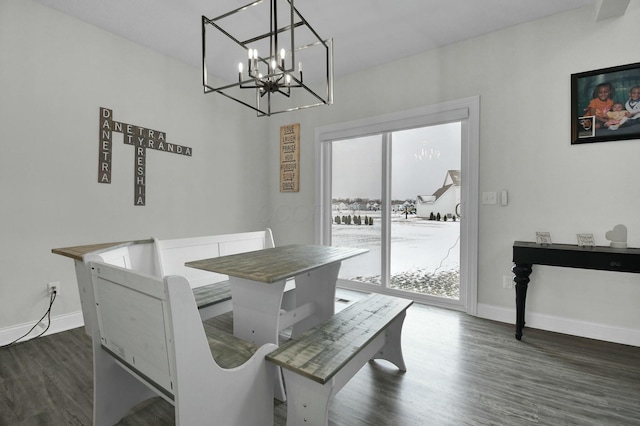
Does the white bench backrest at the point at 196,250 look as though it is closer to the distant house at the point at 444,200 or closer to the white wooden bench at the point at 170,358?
the white wooden bench at the point at 170,358

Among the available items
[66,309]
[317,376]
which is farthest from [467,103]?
[66,309]

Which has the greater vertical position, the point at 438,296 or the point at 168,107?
the point at 168,107

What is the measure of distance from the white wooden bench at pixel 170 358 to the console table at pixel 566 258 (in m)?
2.18

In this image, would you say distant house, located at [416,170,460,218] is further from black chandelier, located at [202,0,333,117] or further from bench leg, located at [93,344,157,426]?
bench leg, located at [93,344,157,426]

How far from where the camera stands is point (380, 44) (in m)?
3.11

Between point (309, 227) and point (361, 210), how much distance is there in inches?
31.1

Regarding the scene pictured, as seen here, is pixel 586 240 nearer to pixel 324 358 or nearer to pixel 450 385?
pixel 450 385

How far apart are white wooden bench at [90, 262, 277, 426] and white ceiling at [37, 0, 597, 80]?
2451 millimetres

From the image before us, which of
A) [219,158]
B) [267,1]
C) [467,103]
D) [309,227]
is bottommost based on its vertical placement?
[309,227]

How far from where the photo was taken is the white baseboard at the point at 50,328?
2305mm

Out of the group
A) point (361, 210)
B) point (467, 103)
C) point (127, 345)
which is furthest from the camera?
point (361, 210)

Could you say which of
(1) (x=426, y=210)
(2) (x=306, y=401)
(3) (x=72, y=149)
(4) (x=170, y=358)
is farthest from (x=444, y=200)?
(3) (x=72, y=149)

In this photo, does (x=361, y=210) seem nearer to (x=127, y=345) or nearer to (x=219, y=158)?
(x=219, y=158)

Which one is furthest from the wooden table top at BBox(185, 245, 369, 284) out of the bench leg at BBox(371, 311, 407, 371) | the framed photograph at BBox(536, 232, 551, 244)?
the framed photograph at BBox(536, 232, 551, 244)
